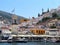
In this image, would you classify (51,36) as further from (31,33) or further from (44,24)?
(44,24)

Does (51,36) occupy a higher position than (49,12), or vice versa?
(49,12)

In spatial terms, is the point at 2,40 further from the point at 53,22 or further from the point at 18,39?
the point at 53,22

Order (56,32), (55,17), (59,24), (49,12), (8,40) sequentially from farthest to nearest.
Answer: (49,12) → (55,17) → (59,24) → (56,32) → (8,40)

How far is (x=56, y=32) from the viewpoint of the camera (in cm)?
5478

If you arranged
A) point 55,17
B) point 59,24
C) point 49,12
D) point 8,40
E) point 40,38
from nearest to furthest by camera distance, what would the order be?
point 8,40 < point 40,38 < point 59,24 < point 55,17 < point 49,12

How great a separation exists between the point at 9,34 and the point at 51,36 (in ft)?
26.1

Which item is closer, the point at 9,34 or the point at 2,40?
the point at 2,40

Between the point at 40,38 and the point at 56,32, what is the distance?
5.54 metres

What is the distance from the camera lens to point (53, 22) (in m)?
67.6

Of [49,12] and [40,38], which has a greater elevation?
[49,12]

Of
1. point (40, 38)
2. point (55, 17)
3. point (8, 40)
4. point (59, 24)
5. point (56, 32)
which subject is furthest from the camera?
point (55, 17)

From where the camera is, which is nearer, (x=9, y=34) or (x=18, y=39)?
(x=18, y=39)

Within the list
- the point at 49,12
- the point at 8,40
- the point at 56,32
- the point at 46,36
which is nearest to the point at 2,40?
the point at 8,40

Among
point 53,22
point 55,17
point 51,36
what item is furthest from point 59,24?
point 51,36
